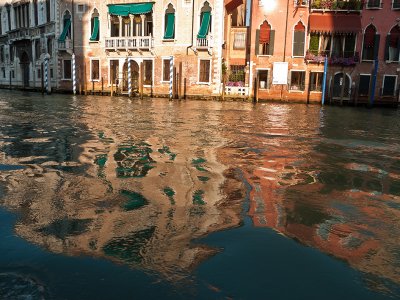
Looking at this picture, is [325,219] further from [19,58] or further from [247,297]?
[19,58]

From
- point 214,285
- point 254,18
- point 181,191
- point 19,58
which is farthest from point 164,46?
point 214,285

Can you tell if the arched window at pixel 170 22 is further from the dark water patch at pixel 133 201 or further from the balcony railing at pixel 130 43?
the dark water patch at pixel 133 201

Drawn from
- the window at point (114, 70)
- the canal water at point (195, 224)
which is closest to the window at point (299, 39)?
the window at point (114, 70)

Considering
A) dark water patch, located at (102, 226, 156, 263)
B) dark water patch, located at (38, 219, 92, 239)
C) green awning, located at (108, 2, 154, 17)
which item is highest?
green awning, located at (108, 2, 154, 17)

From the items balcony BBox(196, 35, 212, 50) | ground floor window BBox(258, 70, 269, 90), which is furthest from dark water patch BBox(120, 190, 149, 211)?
ground floor window BBox(258, 70, 269, 90)

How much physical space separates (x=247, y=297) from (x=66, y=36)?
30.1 meters

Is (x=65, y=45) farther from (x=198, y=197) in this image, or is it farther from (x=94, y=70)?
(x=198, y=197)

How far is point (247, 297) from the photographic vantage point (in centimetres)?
214

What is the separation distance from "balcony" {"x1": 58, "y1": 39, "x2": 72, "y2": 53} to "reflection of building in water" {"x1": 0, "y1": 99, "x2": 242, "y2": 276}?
81.9 feet

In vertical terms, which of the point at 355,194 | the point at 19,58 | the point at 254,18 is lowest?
the point at 355,194

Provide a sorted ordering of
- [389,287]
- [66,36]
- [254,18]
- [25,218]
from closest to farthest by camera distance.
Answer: [389,287] < [25,218] < [254,18] < [66,36]

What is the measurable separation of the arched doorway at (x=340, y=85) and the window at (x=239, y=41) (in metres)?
6.51

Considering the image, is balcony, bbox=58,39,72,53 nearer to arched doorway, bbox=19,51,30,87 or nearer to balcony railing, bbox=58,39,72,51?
balcony railing, bbox=58,39,72,51

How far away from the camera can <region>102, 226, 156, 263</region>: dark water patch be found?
2557 mm
